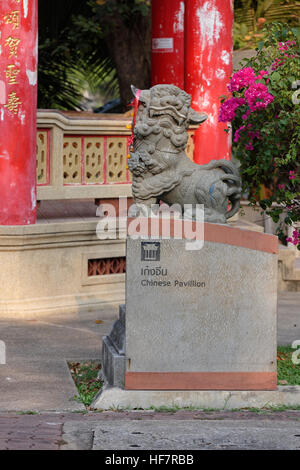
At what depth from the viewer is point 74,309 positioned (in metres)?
10.7

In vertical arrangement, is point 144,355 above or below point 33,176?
below

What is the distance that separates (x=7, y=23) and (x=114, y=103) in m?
13.1

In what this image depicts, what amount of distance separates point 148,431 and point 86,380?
1790mm

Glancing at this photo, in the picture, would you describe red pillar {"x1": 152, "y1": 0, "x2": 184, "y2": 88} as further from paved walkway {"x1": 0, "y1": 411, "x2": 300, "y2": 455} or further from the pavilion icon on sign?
paved walkway {"x1": 0, "y1": 411, "x2": 300, "y2": 455}

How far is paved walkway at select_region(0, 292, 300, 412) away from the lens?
7.12 meters

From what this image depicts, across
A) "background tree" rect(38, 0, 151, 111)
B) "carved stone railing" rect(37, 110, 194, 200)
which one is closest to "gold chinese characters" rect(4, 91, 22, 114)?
"carved stone railing" rect(37, 110, 194, 200)

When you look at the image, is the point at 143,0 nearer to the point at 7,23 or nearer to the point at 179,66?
the point at 179,66

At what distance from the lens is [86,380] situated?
7883 millimetres

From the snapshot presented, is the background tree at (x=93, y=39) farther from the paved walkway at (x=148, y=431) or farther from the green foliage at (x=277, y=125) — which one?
the paved walkway at (x=148, y=431)

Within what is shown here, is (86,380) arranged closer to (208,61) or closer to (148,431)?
(148,431)

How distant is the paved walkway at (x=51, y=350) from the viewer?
712 cm

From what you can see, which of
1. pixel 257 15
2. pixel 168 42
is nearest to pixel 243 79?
pixel 168 42

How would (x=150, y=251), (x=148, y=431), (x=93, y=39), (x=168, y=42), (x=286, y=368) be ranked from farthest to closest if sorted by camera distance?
(x=93, y=39) < (x=168, y=42) < (x=286, y=368) < (x=150, y=251) < (x=148, y=431)

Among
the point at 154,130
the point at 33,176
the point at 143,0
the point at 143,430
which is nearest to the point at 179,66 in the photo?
the point at 143,0
